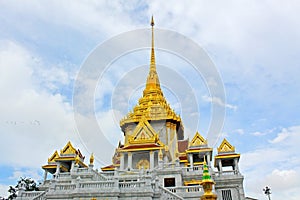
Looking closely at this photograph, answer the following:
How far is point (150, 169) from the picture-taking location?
25.1 meters

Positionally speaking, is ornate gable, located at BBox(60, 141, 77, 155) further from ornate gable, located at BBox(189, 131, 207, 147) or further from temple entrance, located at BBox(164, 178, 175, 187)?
ornate gable, located at BBox(189, 131, 207, 147)

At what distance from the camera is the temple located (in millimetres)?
17453

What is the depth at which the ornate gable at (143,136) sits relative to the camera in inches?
1180

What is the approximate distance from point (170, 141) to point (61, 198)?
66.9ft

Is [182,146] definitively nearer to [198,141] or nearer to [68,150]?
[198,141]

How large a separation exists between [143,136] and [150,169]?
6.88 m

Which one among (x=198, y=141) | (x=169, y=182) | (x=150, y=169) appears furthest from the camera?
(x=198, y=141)

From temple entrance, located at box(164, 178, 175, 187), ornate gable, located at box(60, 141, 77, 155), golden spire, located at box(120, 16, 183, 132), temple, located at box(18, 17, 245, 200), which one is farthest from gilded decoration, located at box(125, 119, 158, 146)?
temple entrance, located at box(164, 178, 175, 187)

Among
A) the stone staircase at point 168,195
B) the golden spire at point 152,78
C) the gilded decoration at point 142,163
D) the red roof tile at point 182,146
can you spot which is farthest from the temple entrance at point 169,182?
the golden spire at point 152,78

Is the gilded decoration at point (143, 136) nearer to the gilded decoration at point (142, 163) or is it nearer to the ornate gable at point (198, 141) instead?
the gilded decoration at point (142, 163)

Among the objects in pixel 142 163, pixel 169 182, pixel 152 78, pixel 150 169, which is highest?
pixel 152 78

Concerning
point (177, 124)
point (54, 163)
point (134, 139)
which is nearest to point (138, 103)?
point (177, 124)

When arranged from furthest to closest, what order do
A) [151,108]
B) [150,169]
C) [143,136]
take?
[151,108] < [143,136] < [150,169]

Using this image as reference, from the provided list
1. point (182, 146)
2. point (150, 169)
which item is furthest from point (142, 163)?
point (182, 146)
